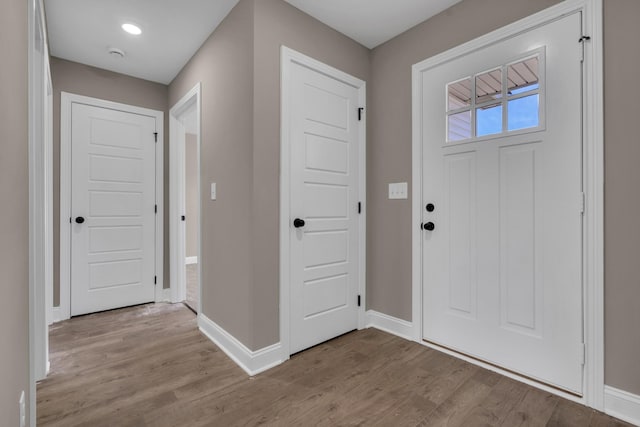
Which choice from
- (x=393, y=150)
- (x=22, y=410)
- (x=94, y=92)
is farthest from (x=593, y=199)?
(x=94, y=92)

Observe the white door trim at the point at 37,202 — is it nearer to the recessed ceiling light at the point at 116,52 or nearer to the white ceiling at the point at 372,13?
the recessed ceiling light at the point at 116,52

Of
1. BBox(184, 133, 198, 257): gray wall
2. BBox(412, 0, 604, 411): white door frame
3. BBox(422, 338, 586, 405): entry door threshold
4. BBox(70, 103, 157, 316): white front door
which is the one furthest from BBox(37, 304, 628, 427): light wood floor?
BBox(184, 133, 198, 257): gray wall

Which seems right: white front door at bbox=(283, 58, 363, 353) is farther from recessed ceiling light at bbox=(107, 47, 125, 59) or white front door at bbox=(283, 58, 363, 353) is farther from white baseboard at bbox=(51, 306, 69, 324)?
white baseboard at bbox=(51, 306, 69, 324)

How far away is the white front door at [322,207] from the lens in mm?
2223

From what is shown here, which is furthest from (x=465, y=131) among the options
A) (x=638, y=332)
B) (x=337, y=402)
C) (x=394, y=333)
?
(x=337, y=402)

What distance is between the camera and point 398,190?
252 cm

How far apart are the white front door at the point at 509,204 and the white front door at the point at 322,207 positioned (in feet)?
1.98

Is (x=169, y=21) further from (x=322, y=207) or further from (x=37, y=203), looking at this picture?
(x=322, y=207)

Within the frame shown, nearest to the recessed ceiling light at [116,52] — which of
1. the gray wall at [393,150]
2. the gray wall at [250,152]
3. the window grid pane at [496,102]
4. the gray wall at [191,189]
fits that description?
the gray wall at [250,152]

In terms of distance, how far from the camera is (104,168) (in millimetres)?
3121

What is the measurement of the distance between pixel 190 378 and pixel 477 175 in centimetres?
229

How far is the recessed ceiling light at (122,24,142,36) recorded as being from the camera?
2432 millimetres

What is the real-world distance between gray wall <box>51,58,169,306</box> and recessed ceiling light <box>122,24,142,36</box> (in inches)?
35.4

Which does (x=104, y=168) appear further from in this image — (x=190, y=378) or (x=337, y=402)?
(x=337, y=402)
